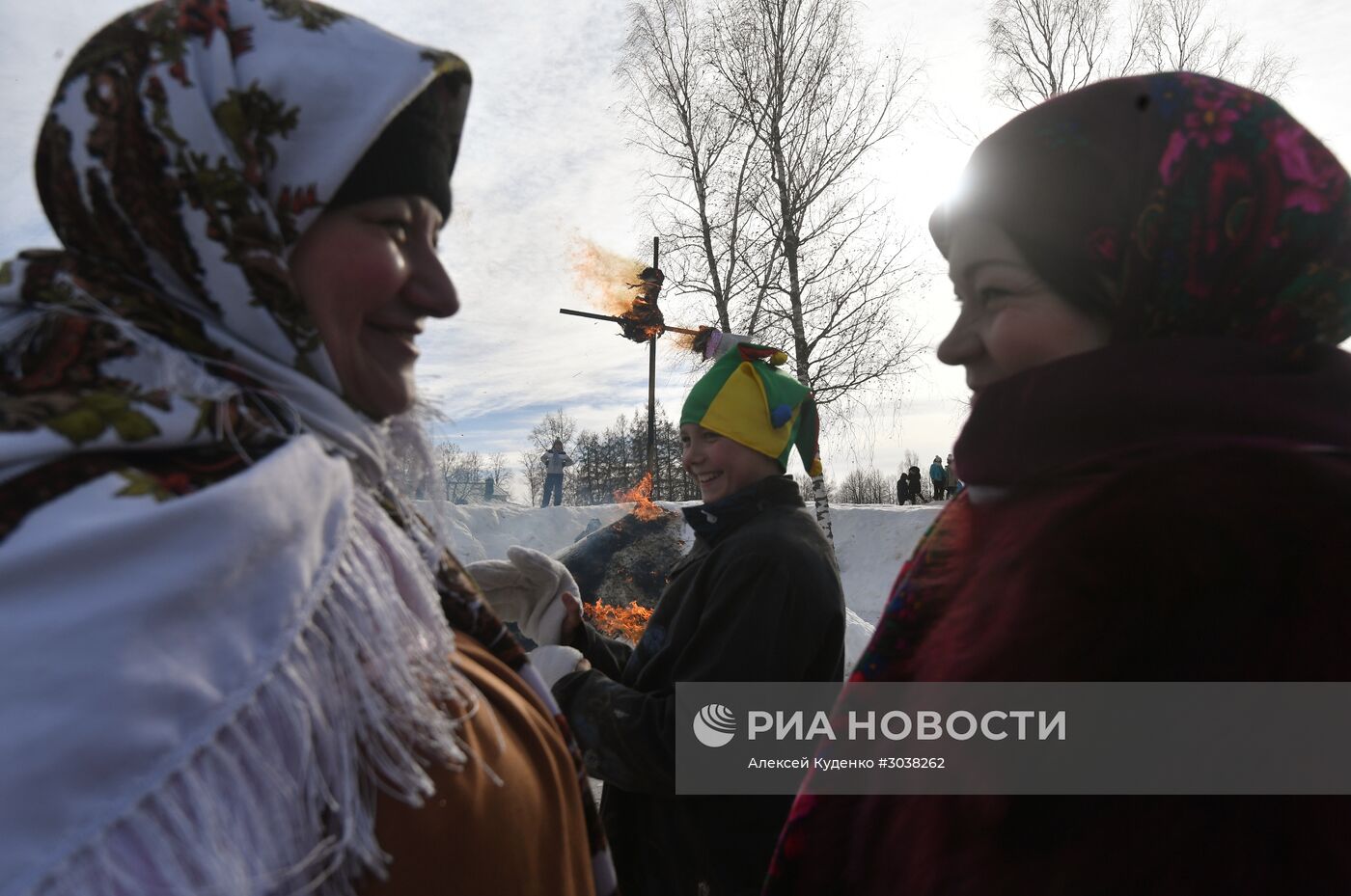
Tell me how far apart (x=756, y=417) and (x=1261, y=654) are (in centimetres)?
215

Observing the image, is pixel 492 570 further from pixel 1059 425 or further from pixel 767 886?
pixel 1059 425

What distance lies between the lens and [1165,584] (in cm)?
86

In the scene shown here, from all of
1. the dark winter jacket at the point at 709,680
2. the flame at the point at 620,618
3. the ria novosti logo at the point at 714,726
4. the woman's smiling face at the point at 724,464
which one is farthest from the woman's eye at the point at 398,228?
the flame at the point at 620,618

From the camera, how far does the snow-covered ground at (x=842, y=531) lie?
41.3 feet

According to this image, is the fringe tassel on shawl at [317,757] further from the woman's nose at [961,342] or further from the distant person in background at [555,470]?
the distant person in background at [555,470]

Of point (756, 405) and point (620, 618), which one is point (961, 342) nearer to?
point (756, 405)

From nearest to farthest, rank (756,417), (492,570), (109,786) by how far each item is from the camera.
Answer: (109,786), (492,570), (756,417)

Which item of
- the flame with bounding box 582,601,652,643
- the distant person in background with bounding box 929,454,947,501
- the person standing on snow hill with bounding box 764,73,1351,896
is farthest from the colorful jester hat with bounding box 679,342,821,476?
the distant person in background with bounding box 929,454,947,501

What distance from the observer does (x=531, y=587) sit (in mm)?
2713

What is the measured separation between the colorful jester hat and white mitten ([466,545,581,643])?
0.80 m

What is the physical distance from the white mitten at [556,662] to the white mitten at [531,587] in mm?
204

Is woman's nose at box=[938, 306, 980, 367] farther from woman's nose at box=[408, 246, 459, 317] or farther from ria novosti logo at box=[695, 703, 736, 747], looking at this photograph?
ria novosti logo at box=[695, 703, 736, 747]

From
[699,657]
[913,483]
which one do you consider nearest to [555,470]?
[913,483]

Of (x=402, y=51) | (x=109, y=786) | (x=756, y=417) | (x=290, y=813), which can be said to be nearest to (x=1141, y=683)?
(x=290, y=813)
